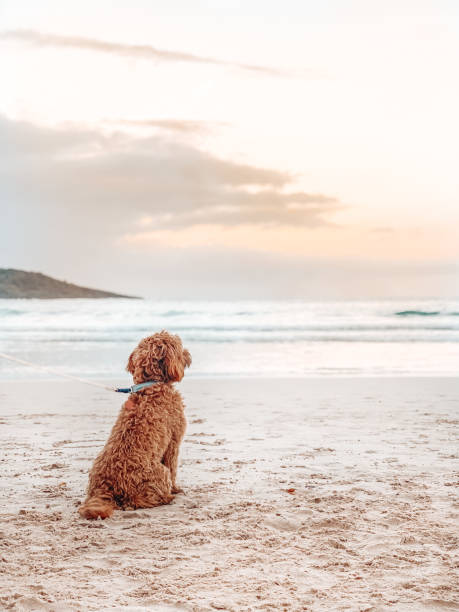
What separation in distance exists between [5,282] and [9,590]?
184 ft

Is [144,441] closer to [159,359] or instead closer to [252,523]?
[159,359]

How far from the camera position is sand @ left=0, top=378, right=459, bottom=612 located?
2980mm

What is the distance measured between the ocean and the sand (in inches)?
209

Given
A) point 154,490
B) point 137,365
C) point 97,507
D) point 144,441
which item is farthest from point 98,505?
point 137,365

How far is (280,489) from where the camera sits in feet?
15.4

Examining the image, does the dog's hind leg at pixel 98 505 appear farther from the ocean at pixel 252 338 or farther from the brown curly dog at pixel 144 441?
the ocean at pixel 252 338

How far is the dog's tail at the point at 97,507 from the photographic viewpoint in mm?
3996

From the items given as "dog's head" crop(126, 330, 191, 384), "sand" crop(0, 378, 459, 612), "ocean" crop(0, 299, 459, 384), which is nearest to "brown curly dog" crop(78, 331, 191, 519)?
"dog's head" crop(126, 330, 191, 384)

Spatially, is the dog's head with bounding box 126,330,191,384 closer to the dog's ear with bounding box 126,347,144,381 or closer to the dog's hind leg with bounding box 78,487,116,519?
the dog's ear with bounding box 126,347,144,381

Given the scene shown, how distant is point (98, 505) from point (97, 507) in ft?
0.12

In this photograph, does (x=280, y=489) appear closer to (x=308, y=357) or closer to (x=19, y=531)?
(x=19, y=531)

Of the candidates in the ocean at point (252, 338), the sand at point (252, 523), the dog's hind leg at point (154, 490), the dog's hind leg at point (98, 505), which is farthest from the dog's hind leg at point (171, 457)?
the ocean at point (252, 338)

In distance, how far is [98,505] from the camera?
4055mm

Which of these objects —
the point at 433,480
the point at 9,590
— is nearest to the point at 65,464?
the point at 9,590
